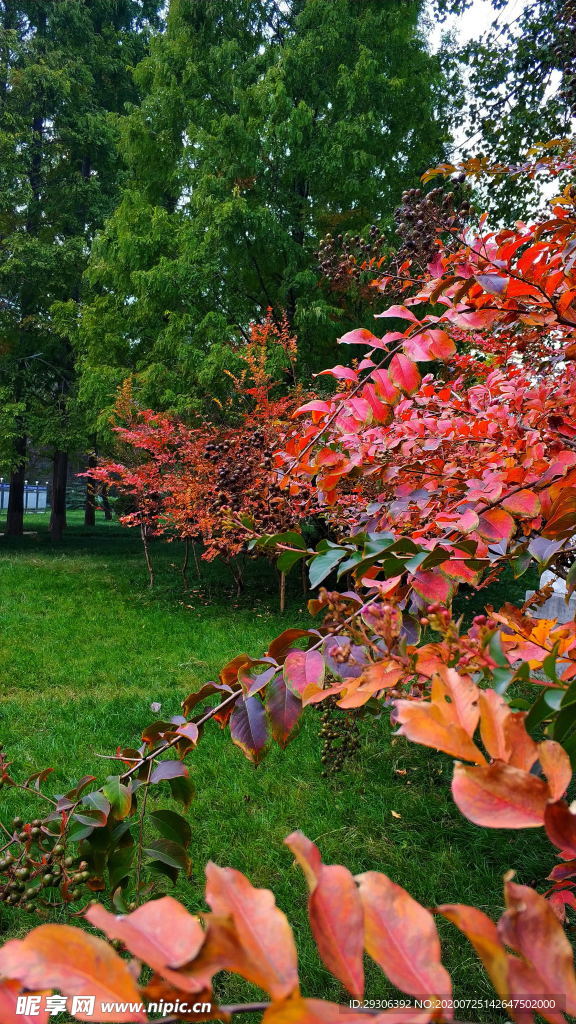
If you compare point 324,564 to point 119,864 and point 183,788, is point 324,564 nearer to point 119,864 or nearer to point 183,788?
point 183,788

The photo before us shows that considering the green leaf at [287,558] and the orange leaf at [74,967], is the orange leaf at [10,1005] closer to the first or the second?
the orange leaf at [74,967]

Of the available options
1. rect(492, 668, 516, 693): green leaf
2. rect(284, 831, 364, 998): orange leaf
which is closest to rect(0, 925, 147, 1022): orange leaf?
→ rect(284, 831, 364, 998): orange leaf

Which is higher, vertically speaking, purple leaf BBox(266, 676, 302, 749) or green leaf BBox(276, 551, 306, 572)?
green leaf BBox(276, 551, 306, 572)

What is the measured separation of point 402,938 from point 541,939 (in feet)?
0.30

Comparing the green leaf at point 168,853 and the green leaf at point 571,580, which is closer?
the green leaf at point 571,580

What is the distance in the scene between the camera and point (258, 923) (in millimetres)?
395

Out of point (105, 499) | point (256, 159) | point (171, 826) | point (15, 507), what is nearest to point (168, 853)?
point (171, 826)

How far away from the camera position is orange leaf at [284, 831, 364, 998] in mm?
389

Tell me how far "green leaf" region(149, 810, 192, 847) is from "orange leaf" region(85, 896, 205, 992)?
87cm

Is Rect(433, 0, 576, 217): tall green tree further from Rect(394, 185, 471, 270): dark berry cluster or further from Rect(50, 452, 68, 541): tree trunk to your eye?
Rect(50, 452, 68, 541): tree trunk

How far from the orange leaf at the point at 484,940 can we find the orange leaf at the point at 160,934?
0.15m

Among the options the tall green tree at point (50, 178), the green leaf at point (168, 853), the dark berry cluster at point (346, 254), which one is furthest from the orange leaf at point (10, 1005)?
the tall green tree at point (50, 178)

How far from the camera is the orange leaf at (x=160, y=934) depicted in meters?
0.36

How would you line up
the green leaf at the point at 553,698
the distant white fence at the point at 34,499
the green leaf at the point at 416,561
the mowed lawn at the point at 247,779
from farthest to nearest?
the distant white fence at the point at 34,499 → the mowed lawn at the point at 247,779 → the green leaf at the point at 416,561 → the green leaf at the point at 553,698
